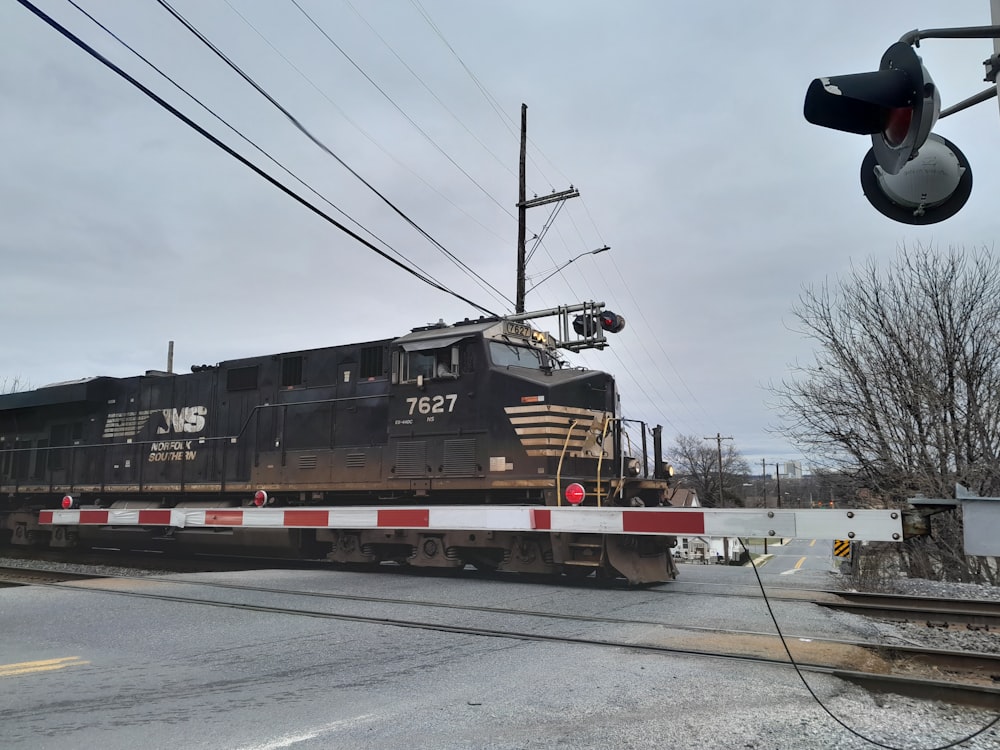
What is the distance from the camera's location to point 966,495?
12.5 ft

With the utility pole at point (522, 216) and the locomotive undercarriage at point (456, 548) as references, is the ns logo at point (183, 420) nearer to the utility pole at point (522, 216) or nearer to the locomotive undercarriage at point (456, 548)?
the locomotive undercarriage at point (456, 548)

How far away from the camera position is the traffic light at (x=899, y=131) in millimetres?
→ 2729

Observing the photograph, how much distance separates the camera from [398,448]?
11008mm

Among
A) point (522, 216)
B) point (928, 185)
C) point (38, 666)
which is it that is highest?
point (522, 216)

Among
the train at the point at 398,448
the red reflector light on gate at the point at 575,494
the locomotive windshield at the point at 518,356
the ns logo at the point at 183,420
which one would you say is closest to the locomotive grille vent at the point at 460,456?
the train at the point at 398,448

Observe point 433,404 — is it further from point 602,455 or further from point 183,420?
point 183,420

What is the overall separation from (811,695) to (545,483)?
16.8ft

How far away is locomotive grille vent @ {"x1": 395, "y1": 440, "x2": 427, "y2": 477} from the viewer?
10.7m

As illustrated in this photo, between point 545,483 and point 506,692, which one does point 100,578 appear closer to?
point 545,483

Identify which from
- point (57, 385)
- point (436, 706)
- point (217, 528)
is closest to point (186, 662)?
point (436, 706)

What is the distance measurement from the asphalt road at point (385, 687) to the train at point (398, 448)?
2436 mm

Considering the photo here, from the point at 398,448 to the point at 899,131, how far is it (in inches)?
355

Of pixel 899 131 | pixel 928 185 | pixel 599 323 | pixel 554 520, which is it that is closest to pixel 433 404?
pixel 554 520

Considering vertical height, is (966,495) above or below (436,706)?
above
